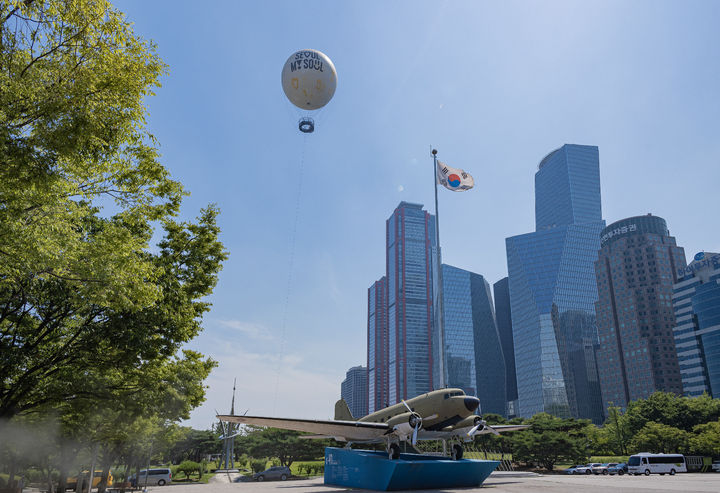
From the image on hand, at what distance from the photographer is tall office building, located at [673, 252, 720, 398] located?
127125mm

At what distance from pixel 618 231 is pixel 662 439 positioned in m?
153

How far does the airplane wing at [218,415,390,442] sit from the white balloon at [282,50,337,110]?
19.5 metres

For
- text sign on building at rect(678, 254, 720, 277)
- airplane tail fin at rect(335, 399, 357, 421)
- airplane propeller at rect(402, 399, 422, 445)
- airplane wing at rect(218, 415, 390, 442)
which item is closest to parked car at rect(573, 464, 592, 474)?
airplane tail fin at rect(335, 399, 357, 421)

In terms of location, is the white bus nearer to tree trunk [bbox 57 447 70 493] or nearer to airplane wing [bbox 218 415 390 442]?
airplane wing [bbox 218 415 390 442]

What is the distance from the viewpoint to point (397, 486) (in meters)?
23.1

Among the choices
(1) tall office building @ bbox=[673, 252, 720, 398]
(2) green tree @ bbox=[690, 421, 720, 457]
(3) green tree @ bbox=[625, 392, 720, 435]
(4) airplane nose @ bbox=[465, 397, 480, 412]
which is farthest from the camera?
(1) tall office building @ bbox=[673, 252, 720, 398]

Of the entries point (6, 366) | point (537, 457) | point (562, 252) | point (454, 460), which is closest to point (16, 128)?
point (6, 366)

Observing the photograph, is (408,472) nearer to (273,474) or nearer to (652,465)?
(273,474)

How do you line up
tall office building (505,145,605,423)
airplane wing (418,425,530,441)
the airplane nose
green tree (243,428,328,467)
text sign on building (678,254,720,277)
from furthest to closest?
tall office building (505,145,605,423) → text sign on building (678,254,720,277) → green tree (243,428,328,467) → the airplane nose → airplane wing (418,425,530,441)

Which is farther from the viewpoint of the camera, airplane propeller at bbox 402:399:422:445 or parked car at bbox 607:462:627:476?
parked car at bbox 607:462:627:476

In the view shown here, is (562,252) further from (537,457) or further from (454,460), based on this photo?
(454,460)

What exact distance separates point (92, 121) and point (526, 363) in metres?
208

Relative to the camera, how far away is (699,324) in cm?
13312

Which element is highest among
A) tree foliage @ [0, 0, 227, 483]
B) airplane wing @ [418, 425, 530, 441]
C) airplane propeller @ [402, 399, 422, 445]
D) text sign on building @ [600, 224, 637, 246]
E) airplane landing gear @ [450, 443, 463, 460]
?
text sign on building @ [600, 224, 637, 246]
